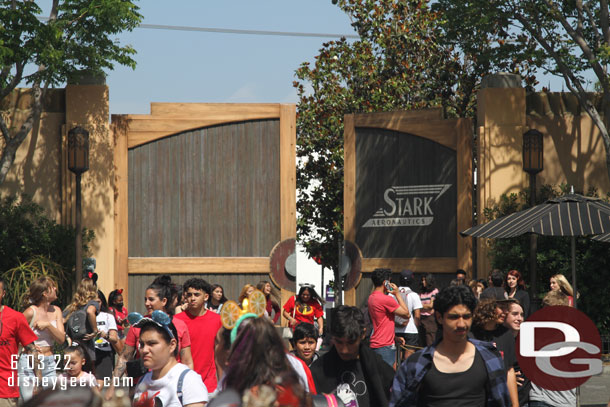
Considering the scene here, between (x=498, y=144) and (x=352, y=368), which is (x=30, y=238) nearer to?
(x=498, y=144)

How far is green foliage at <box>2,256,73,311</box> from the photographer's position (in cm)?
1620

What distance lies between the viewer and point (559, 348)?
7074 millimetres

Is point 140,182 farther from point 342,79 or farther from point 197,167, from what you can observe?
point 342,79

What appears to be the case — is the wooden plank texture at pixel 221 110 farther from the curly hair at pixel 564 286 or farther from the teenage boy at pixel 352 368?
the teenage boy at pixel 352 368

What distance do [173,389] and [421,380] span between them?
1.40m

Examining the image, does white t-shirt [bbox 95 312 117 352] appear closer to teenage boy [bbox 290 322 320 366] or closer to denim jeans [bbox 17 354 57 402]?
denim jeans [bbox 17 354 57 402]

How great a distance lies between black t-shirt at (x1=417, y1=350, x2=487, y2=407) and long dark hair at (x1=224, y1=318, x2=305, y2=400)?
5.60 feet

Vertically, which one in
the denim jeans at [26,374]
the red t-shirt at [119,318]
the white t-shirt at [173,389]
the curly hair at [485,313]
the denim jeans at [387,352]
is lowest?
the denim jeans at [387,352]

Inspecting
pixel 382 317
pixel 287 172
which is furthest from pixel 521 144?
pixel 382 317

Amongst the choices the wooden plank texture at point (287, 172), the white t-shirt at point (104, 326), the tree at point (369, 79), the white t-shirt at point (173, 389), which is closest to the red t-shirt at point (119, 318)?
the white t-shirt at point (104, 326)

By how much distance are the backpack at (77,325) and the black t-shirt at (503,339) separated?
486 cm

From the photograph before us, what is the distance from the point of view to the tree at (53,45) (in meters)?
15.6

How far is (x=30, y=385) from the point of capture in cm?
808

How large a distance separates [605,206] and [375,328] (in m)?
3.12
